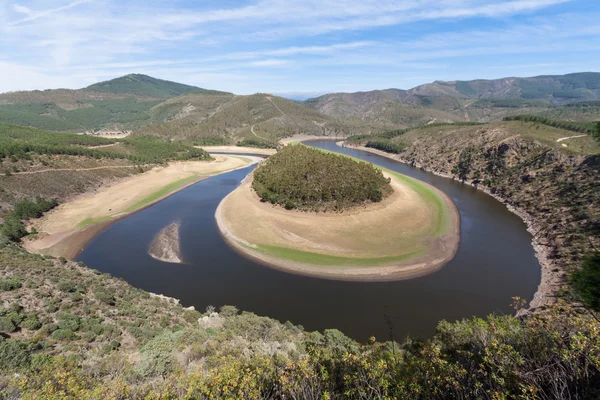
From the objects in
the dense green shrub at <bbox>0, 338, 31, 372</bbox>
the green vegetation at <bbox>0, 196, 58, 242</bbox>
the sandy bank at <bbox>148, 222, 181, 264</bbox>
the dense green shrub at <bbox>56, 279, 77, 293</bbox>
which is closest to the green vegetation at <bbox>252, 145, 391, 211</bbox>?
the sandy bank at <bbox>148, 222, 181, 264</bbox>

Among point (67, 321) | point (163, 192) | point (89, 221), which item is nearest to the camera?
point (67, 321)

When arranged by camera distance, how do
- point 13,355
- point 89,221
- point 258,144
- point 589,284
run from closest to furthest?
point 589,284 → point 13,355 → point 89,221 → point 258,144

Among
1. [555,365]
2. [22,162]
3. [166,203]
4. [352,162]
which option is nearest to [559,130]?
[352,162]

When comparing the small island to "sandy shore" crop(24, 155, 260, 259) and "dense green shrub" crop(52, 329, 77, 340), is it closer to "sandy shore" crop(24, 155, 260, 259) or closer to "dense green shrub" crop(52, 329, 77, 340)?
"sandy shore" crop(24, 155, 260, 259)

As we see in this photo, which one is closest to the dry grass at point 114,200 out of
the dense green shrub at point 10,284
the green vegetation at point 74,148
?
the green vegetation at point 74,148

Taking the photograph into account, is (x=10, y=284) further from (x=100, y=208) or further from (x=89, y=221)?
(x=100, y=208)

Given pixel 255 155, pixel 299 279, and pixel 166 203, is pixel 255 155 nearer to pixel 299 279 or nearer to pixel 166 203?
pixel 166 203

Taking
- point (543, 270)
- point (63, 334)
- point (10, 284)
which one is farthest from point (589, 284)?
point (10, 284)

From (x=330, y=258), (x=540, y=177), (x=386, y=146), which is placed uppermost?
(x=386, y=146)

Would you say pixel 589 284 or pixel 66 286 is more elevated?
pixel 589 284
